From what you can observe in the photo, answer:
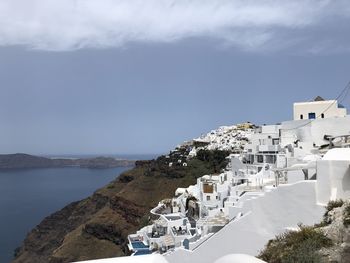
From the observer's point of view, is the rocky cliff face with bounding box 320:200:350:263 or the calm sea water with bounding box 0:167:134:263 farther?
the calm sea water with bounding box 0:167:134:263

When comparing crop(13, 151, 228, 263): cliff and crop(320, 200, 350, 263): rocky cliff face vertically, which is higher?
crop(320, 200, 350, 263): rocky cliff face

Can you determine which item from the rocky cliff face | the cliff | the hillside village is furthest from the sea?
the rocky cliff face

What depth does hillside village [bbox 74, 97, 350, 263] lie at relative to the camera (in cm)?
1057

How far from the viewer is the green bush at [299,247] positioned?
24.3ft

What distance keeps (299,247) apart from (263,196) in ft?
12.1

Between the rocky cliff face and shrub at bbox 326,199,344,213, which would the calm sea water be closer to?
shrub at bbox 326,199,344,213

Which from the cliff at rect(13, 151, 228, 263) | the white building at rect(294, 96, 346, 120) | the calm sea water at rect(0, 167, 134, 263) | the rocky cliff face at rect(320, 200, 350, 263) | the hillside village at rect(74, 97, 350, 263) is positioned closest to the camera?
Answer: the rocky cliff face at rect(320, 200, 350, 263)

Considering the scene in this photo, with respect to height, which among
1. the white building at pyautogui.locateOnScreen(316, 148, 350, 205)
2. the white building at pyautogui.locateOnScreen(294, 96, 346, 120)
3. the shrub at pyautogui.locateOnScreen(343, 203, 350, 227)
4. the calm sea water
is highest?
the white building at pyautogui.locateOnScreen(294, 96, 346, 120)

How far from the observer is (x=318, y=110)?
24.7 metres

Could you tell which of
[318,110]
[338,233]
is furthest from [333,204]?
[318,110]

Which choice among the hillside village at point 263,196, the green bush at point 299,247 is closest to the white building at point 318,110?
the hillside village at point 263,196

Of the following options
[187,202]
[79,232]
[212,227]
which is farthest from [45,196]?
[212,227]

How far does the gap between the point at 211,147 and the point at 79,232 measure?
15.5 metres

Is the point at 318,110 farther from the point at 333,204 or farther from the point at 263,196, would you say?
the point at 333,204
